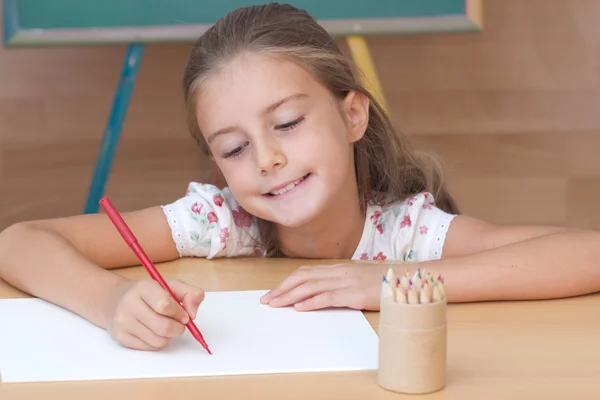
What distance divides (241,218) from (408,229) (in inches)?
9.5

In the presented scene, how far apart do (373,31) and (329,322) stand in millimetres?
957

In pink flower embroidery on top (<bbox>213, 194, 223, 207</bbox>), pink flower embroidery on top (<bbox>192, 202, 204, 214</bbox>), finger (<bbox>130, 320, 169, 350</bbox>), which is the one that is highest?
pink flower embroidery on top (<bbox>213, 194, 223, 207</bbox>)

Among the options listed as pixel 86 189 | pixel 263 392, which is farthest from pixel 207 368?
pixel 86 189

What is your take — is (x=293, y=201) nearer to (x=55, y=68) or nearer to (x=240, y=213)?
(x=240, y=213)

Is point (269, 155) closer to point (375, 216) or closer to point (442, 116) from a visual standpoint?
point (375, 216)

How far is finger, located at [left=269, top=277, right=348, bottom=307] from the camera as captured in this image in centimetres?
91

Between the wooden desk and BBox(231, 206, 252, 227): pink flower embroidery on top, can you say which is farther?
BBox(231, 206, 252, 227): pink flower embroidery on top

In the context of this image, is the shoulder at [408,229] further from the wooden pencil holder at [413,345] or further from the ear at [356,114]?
the wooden pencil holder at [413,345]

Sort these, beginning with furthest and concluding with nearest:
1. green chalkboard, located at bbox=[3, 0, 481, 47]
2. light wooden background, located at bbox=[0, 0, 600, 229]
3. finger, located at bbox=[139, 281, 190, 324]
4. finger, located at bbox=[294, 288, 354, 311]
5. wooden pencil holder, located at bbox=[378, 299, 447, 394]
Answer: light wooden background, located at bbox=[0, 0, 600, 229], green chalkboard, located at bbox=[3, 0, 481, 47], finger, located at bbox=[294, 288, 354, 311], finger, located at bbox=[139, 281, 190, 324], wooden pencil holder, located at bbox=[378, 299, 447, 394]

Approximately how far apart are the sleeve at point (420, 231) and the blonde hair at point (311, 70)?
2.5 inches

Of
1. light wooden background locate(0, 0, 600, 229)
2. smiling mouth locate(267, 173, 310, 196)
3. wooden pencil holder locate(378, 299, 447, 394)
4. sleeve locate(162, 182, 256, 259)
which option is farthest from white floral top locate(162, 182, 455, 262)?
light wooden background locate(0, 0, 600, 229)

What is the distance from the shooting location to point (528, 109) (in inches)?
90.4

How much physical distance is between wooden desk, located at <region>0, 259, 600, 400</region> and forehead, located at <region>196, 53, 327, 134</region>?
350 millimetres

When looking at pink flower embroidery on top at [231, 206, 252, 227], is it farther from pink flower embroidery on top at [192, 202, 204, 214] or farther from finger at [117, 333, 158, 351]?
finger at [117, 333, 158, 351]
